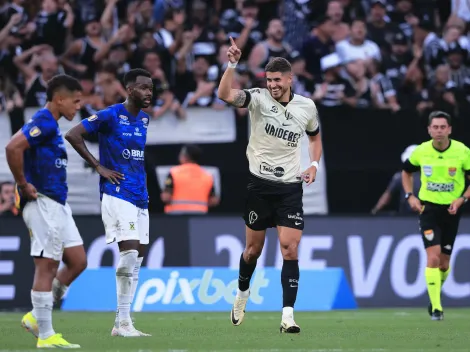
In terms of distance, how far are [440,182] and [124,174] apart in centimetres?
497

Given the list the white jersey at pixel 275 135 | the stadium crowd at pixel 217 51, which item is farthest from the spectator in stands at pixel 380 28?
the white jersey at pixel 275 135

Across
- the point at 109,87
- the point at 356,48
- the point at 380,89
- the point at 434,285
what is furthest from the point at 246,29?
the point at 434,285

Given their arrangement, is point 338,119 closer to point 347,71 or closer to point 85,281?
point 347,71

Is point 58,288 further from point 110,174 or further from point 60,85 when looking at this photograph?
point 60,85

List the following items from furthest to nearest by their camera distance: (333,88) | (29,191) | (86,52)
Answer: (86,52)
(333,88)
(29,191)

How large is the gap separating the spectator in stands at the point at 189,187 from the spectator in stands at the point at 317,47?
11.0 ft

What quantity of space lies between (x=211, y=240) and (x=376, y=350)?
825cm

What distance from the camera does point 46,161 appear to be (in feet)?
29.6

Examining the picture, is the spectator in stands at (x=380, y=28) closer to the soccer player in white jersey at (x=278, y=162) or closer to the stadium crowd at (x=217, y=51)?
the stadium crowd at (x=217, y=51)

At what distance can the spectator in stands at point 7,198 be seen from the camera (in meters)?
17.1

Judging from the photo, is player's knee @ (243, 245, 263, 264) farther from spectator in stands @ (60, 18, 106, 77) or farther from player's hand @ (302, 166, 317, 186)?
spectator in stands @ (60, 18, 106, 77)

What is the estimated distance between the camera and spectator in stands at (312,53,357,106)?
60.2 feet

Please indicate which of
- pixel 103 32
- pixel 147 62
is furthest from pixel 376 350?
pixel 103 32

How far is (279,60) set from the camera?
1048 cm
